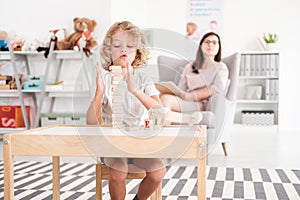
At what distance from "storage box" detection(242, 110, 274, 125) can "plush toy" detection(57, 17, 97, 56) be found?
88.9 inches

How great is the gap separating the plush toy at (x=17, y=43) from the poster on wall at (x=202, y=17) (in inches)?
86.1

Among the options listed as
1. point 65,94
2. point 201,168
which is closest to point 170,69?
point 65,94

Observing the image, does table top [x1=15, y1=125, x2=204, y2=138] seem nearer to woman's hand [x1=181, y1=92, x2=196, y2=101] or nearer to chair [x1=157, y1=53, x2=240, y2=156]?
chair [x1=157, y1=53, x2=240, y2=156]

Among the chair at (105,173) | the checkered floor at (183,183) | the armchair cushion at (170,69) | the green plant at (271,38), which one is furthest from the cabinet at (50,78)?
the chair at (105,173)

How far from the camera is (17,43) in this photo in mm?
4371

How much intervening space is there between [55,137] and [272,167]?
194 centimetres

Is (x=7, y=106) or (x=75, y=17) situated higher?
(x=75, y=17)

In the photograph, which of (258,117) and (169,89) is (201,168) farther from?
(258,117)

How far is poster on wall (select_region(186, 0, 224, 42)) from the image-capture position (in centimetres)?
560

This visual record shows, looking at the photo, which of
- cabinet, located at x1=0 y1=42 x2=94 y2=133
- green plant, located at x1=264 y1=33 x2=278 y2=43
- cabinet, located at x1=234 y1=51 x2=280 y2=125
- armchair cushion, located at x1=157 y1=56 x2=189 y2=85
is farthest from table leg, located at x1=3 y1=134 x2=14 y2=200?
green plant, located at x1=264 y1=33 x2=278 y2=43

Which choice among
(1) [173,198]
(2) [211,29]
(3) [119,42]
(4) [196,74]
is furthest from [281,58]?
(3) [119,42]

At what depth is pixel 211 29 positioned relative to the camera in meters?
5.62

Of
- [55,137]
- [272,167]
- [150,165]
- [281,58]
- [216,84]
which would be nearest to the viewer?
[55,137]

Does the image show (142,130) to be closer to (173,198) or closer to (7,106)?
(173,198)
